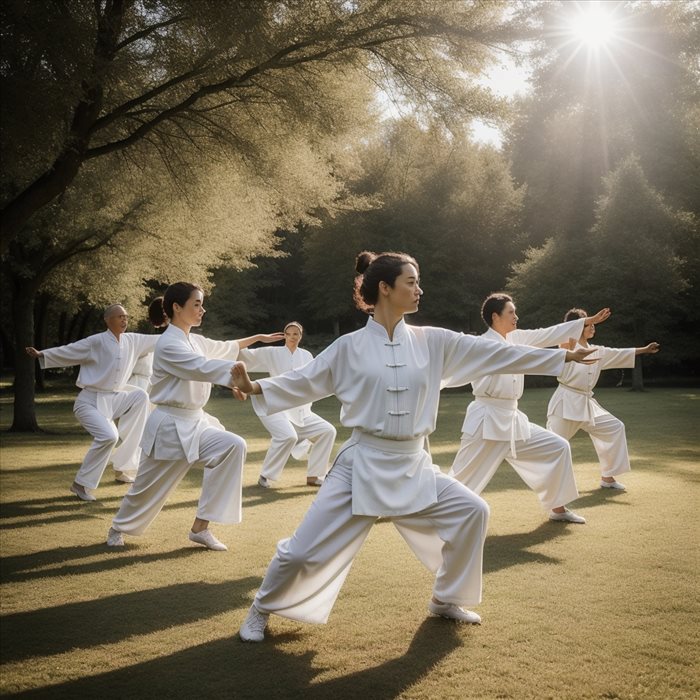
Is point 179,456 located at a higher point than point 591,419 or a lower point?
lower

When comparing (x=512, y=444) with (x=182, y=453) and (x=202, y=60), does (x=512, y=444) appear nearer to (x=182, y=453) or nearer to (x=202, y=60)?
(x=182, y=453)

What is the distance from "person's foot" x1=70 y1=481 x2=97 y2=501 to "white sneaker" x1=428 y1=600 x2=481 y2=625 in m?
5.75

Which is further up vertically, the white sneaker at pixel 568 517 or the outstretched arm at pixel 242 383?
the outstretched arm at pixel 242 383

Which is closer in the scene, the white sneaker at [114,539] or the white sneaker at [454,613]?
the white sneaker at [454,613]

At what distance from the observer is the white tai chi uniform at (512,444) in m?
7.50

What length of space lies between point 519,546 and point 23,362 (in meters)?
13.7

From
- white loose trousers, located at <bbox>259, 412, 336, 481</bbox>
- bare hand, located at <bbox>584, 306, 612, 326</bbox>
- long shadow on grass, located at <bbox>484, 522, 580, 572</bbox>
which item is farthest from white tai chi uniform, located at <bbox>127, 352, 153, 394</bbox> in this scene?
bare hand, located at <bbox>584, 306, 612, 326</bbox>

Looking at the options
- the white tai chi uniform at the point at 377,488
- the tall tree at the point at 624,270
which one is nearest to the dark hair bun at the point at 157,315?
the white tai chi uniform at the point at 377,488

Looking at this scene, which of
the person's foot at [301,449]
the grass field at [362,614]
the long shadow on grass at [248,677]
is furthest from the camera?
the person's foot at [301,449]

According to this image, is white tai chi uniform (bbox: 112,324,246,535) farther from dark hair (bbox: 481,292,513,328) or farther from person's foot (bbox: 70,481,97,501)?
dark hair (bbox: 481,292,513,328)

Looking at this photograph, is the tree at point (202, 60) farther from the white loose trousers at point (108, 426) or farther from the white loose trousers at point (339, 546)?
the white loose trousers at point (339, 546)

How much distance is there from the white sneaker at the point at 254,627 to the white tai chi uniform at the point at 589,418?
6.04m

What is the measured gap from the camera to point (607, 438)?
31.9ft

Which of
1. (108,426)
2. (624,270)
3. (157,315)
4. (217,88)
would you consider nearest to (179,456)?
(157,315)
